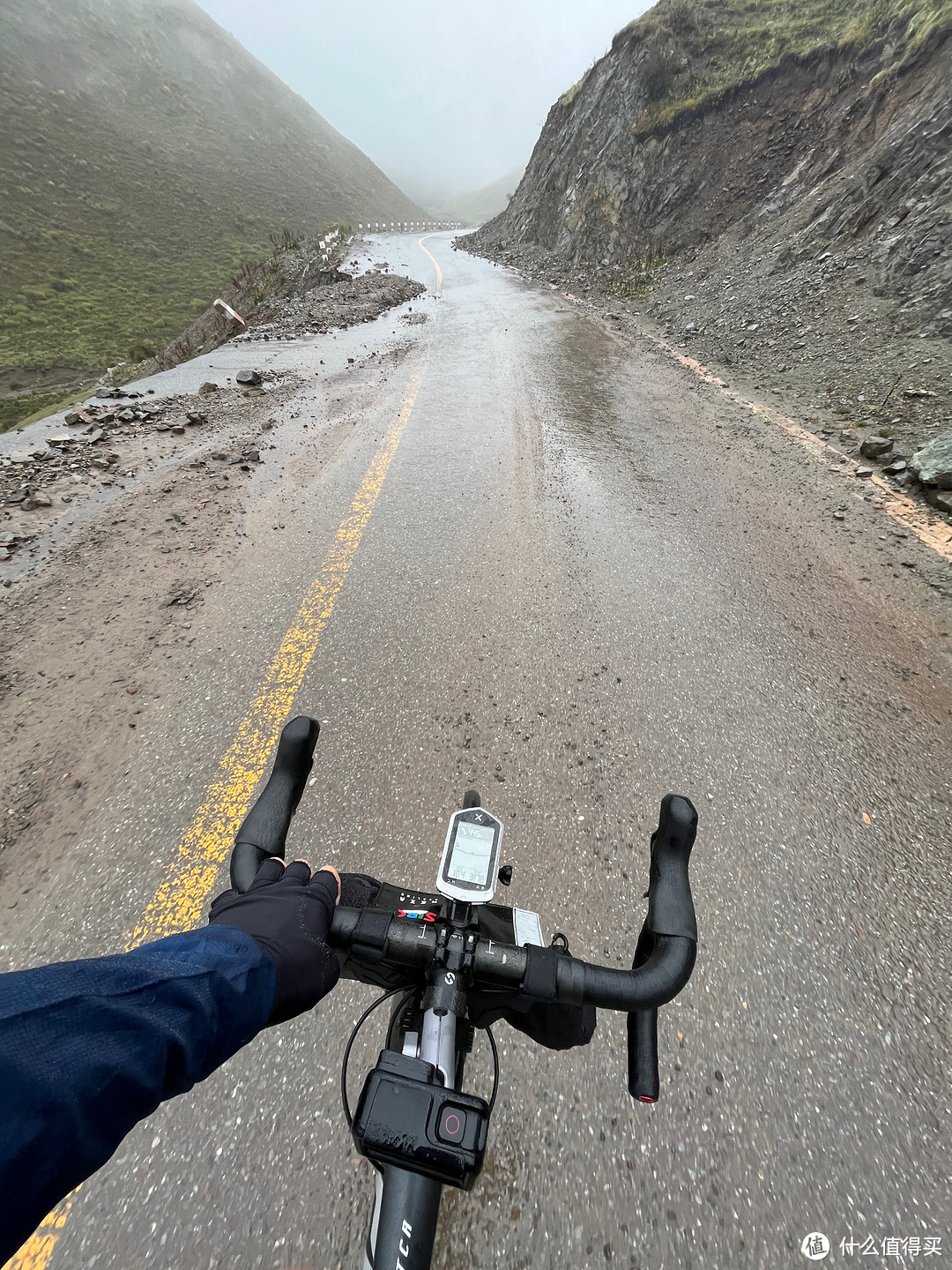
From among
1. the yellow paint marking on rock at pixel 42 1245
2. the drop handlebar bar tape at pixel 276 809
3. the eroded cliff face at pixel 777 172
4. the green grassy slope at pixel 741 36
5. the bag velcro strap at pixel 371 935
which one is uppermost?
the green grassy slope at pixel 741 36

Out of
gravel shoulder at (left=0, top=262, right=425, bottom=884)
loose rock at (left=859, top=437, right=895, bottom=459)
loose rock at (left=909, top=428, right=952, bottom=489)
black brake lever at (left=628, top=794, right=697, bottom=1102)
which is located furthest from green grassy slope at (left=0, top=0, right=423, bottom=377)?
black brake lever at (left=628, top=794, right=697, bottom=1102)

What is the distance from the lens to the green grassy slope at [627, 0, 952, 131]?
10.8m

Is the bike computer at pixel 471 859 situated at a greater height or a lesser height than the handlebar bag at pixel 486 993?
greater

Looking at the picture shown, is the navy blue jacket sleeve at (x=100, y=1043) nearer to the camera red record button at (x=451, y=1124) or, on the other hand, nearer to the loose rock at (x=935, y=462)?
the camera red record button at (x=451, y=1124)

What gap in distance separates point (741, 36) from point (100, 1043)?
76.6ft

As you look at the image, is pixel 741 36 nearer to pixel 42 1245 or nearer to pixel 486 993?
pixel 486 993

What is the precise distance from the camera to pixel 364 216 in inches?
2594

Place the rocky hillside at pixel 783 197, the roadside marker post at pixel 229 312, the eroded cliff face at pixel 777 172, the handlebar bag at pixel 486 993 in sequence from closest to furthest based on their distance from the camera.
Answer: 1. the handlebar bag at pixel 486 993
2. the rocky hillside at pixel 783 197
3. the eroded cliff face at pixel 777 172
4. the roadside marker post at pixel 229 312

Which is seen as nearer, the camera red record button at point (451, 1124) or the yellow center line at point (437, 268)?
the camera red record button at point (451, 1124)

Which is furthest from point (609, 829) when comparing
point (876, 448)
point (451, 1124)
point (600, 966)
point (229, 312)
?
point (229, 312)

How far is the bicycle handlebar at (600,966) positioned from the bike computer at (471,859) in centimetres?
16

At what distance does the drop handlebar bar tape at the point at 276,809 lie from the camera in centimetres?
135

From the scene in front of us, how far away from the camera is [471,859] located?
146 centimetres

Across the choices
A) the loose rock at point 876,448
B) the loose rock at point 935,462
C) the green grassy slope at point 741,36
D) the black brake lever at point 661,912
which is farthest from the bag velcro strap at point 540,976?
the green grassy slope at point 741,36
